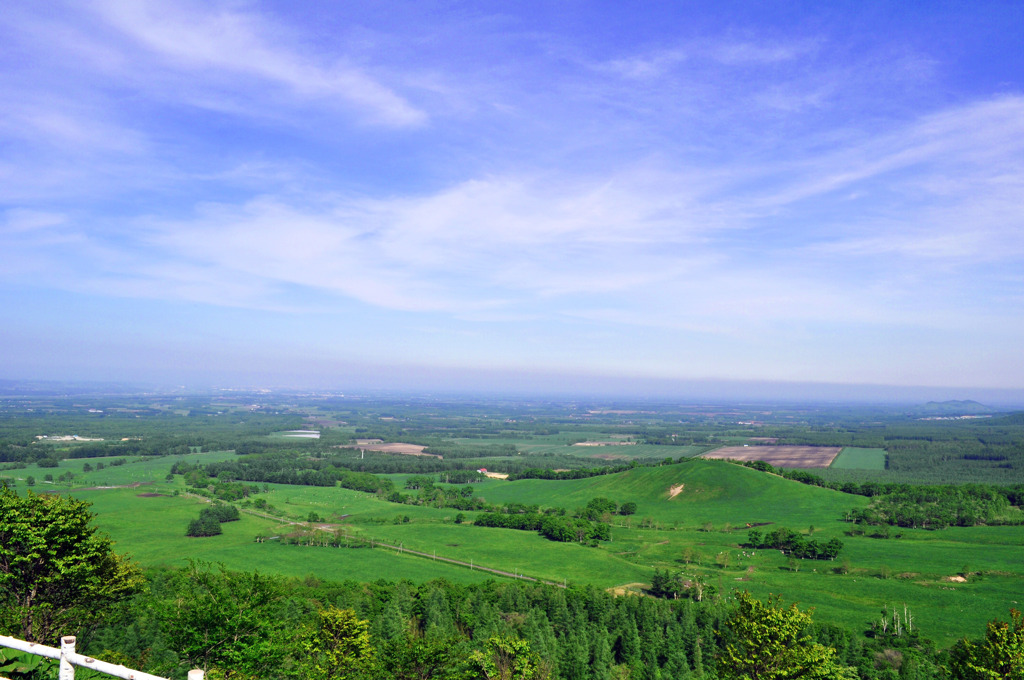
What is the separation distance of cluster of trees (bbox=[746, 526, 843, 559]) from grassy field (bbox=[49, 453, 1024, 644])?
7.90ft

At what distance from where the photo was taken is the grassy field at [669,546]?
83812 millimetres

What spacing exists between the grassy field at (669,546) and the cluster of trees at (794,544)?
241 centimetres

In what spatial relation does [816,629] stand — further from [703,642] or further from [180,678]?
[180,678]

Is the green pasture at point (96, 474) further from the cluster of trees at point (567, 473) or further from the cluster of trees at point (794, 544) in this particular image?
the cluster of trees at point (794, 544)

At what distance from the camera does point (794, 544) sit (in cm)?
10619

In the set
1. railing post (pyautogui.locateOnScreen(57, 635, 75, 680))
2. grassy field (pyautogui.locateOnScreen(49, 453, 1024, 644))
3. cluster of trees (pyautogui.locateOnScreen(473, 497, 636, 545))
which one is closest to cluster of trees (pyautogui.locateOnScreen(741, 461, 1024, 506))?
grassy field (pyautogui.locateOnScreen(49, 453, 1024, 644))

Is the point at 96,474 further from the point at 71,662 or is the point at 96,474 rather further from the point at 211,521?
the point at 71,662

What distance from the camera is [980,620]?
73.3 meters

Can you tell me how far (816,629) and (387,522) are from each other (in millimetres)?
92465

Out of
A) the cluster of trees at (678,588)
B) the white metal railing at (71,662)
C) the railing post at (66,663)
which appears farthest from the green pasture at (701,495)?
the railing post at (66,663)

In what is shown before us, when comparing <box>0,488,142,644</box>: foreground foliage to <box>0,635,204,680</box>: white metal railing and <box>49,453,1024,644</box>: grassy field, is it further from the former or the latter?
→ <box>49,453,1024,644</box>: grassy field

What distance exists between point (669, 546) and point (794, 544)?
72.5 ft

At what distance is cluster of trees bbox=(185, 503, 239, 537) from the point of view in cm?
11544

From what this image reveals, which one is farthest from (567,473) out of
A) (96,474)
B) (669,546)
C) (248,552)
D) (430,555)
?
(96,474)
